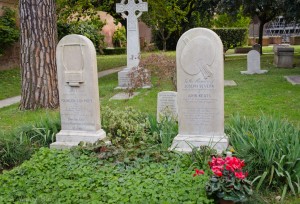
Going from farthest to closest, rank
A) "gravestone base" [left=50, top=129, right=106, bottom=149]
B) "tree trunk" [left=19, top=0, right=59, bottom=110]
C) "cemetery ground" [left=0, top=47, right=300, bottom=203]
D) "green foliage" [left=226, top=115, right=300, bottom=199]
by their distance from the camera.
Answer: "tree trunk" [left=19, top=0, right=59, bottom=110] → "gravestone base" [left=50, top=129, right=106, bottom=149] → "green foliage" [left=226, top=115, right=300, bottom=199] → "cemetery ground" [left=0, top=47, right=300, bottom=203]

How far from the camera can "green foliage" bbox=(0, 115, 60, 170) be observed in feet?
19.4

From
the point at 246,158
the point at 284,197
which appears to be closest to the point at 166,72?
the point at 246,158

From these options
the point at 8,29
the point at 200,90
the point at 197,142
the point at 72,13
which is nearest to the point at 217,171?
the point at 197,142

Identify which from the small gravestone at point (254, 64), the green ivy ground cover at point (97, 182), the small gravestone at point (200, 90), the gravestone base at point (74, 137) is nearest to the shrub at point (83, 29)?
the small gravestone at point (254, 64)

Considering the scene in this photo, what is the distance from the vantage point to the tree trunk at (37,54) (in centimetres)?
969

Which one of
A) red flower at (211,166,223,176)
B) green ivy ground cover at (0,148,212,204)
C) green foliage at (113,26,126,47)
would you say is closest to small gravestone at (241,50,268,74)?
green ivy ground cover at (0,148,212,204)

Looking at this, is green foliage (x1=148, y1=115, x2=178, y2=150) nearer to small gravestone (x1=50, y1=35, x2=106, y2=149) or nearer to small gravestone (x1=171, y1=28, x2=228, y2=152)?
small gravestone (x1=171, y1=28, x2=228, y2=152)

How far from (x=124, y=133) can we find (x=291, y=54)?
1404cm

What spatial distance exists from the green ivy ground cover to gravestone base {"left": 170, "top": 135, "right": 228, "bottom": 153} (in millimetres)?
543

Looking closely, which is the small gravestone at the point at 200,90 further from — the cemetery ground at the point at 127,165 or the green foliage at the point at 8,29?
the green foliage at the point at 8,29

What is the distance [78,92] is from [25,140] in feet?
3.63

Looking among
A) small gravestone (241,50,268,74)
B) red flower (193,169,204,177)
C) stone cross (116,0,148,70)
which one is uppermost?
stone cross (116,0,148,70)

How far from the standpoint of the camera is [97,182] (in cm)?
463

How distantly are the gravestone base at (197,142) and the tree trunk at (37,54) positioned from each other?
4921 mm
